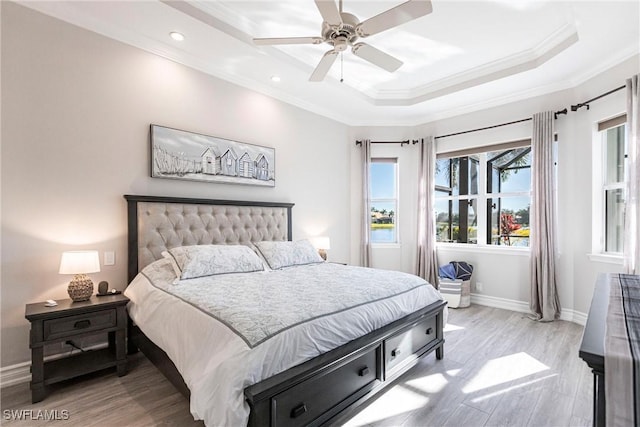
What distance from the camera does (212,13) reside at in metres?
2.75

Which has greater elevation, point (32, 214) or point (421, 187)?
point (421, 187)

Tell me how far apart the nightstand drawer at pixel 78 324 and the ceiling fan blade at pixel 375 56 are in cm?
274

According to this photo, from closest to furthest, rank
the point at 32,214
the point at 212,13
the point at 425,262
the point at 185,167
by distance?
the point at 32,214
the point at 212,13
the point at 185,167
the point at 425,262

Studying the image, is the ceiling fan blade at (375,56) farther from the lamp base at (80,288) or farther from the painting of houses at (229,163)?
the lamp base at (80,288)

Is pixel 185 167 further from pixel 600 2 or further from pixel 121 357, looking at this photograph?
pixel 600 2

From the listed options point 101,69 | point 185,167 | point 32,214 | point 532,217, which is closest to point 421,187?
point 532,217

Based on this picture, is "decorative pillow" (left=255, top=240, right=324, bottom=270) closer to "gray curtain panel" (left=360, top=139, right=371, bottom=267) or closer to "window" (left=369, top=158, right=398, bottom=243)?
"gray curtain panel" (left=360, top=139, right=371, bottom=267)

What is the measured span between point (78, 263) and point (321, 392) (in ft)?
6.54

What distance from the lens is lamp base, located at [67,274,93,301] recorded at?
2.43 m

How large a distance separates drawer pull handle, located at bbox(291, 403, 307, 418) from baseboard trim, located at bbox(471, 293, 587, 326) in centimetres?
363

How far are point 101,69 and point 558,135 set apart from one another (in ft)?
16.2

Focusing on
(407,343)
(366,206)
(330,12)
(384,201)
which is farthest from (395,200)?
(330,12)

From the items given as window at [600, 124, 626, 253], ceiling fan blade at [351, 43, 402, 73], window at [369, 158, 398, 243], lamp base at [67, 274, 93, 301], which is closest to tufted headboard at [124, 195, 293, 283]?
lamp base at [67, 274, 93, 301]

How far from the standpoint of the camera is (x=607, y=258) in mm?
3375
